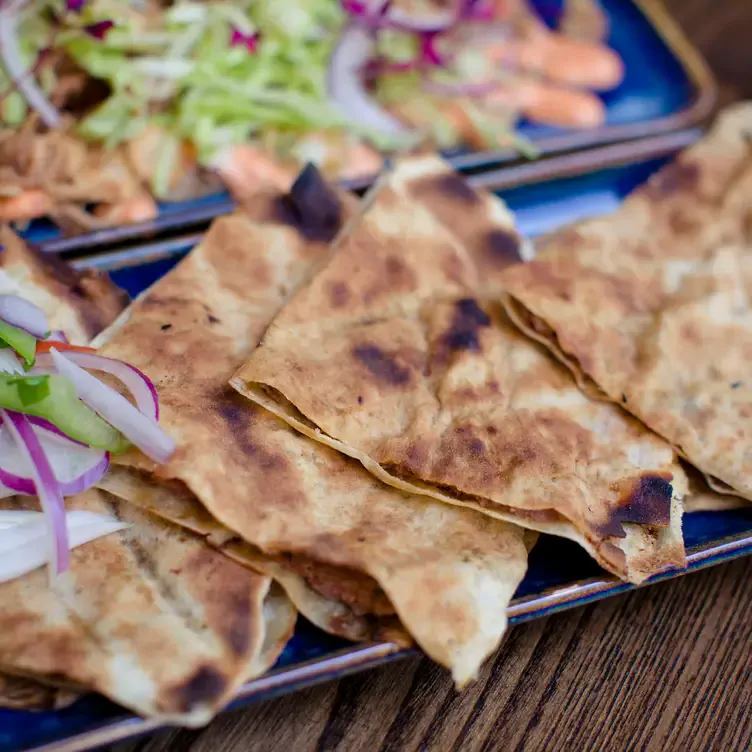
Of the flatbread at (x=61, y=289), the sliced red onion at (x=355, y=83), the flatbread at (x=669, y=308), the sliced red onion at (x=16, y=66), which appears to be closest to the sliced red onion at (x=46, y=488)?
the flatbread at (x=61, y=289)

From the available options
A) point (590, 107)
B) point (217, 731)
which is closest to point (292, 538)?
point (217, 731)

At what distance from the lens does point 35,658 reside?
1796mm

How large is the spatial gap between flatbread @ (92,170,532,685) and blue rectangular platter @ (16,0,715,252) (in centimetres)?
77

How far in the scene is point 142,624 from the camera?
1.90m

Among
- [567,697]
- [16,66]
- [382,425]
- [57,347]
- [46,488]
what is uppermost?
[16,66]

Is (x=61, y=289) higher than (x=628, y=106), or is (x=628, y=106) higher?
(x=61, y=289)

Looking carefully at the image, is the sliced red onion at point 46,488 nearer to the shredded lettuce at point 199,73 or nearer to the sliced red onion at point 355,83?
the shredded lettuce at point 199,73

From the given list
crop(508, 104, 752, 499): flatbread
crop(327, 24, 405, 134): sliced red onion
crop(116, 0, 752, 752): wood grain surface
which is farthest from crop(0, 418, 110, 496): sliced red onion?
crop(327, 24, 405, 134): sliced red onion

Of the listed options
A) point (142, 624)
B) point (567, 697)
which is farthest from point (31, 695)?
point (567, 697)

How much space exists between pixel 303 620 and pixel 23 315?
1133 millimetres

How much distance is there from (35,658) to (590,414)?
5.36 ft

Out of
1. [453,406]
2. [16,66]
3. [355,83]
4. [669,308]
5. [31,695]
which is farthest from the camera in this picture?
[355,83]

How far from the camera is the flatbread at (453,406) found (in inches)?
86.5

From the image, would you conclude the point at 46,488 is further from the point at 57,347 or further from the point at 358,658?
the point at 358,658
